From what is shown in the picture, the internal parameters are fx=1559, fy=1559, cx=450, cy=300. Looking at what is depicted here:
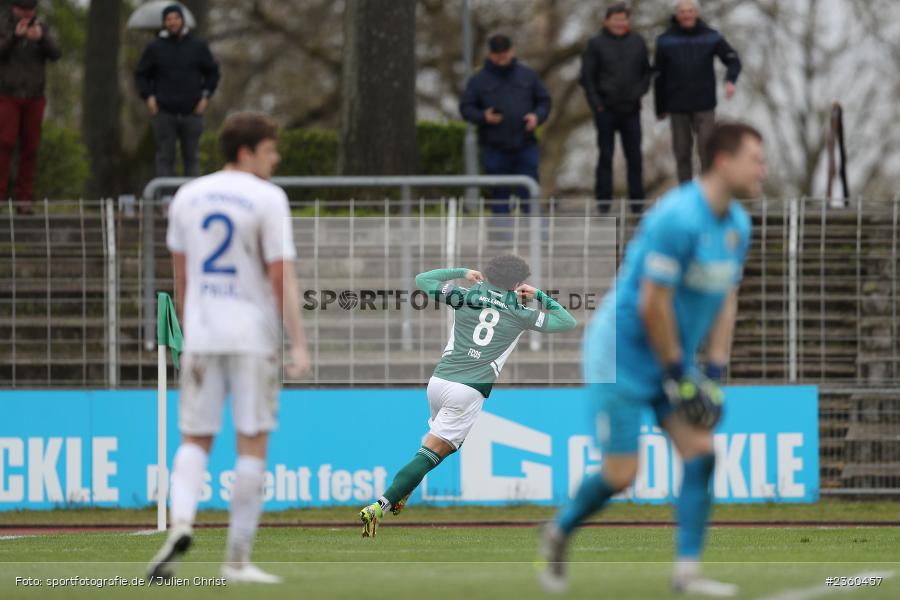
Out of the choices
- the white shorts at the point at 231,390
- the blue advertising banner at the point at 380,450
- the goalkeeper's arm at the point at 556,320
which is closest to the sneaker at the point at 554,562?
the white shorts at the point at 231,390

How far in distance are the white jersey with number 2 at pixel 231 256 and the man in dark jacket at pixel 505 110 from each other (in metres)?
10.1

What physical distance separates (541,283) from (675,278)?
33.8 ft

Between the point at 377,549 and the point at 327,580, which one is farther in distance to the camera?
the point at 377,549

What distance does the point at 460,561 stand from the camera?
10.0 m

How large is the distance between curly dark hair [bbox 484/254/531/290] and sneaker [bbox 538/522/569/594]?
541cm

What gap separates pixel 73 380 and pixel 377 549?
6.68 metres

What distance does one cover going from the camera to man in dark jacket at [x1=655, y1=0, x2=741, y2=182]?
17.3 meters

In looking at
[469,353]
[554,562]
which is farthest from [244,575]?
[469,353]

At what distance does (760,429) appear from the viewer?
16.6m

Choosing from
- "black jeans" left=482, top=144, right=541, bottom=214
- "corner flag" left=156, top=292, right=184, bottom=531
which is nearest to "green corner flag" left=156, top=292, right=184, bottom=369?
"corner flag" left=156, top=292, right=184, bottom=531

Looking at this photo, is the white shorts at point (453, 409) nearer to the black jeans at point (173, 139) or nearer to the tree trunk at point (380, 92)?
the black jeans at point (173, 139)

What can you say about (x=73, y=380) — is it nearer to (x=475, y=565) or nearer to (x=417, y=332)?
(x=417, y=332)

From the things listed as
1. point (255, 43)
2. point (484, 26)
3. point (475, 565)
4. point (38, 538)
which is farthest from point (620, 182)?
point (475, 565)

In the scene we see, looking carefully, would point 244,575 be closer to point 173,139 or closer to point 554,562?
point 554,562
